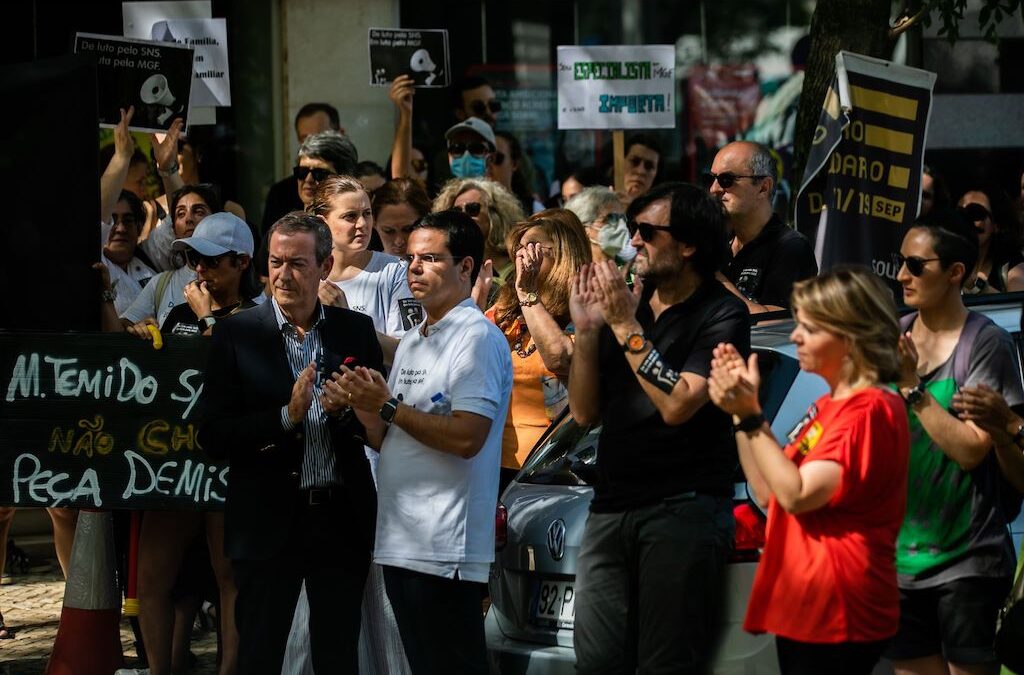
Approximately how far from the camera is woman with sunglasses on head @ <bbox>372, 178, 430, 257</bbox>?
27.8 feet

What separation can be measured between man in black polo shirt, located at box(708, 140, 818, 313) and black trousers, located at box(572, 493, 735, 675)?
228cm

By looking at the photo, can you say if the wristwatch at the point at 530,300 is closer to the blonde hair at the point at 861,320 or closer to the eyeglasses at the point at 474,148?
the blonde hair at the point at 861,320

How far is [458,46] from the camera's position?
15.1 m

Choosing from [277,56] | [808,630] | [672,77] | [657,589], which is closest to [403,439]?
[657,589]

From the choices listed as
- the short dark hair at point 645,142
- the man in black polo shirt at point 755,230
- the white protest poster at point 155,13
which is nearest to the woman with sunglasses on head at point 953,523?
the man in black polo shirt at point 755,230

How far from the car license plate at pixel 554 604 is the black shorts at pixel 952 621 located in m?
1.08

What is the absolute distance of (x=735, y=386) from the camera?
4.70m

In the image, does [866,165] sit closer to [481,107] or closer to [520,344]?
[520,344]

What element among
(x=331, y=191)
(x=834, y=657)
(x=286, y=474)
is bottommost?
(x=834, y=657)

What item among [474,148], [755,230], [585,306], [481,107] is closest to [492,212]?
[755,230]

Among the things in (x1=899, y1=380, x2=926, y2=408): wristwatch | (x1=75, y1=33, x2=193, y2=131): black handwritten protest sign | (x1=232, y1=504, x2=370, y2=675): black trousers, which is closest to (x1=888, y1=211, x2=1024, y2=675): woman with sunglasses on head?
(x1=899, y1=380, x2=926, y2=408): wristwatch

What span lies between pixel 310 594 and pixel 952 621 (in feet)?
7.47

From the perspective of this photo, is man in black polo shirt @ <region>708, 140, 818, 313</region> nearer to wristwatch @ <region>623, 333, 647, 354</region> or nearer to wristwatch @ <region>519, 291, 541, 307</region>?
wristwatch @ <region>519, 291, 541, 307</region>

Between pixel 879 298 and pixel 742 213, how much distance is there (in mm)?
2802
